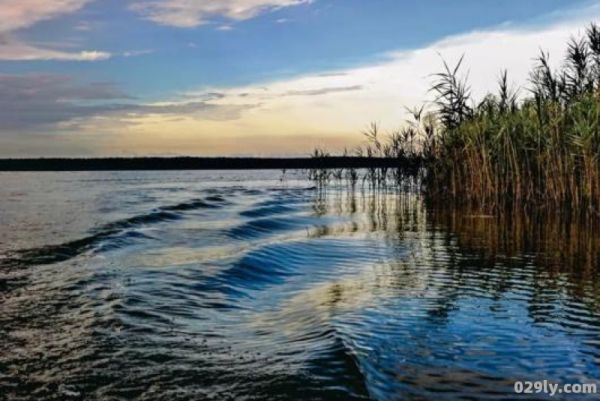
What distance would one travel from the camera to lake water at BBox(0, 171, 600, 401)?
14.0ft

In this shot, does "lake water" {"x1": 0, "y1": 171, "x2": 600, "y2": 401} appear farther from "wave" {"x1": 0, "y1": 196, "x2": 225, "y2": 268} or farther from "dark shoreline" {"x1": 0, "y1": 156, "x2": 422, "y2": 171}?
"dark shoreline" {"x1": 0, "y1": 156, "x2": 422, "y2": 171}

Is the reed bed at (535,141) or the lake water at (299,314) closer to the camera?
the lake water at (299,314)

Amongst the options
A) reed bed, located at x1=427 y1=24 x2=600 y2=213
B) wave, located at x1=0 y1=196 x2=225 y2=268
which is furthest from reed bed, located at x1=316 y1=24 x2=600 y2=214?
wave, located at x1=0 y1=196 x2=225 y2=268

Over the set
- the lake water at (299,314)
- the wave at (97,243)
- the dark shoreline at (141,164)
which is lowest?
the lake water at (299,314)

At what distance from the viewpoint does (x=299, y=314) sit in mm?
6500

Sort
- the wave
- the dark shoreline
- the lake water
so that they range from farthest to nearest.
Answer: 1. the dark shoreline
2. the wave
3. the lake water

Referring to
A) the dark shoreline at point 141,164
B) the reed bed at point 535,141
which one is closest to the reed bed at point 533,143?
the reed bed at point 535,141

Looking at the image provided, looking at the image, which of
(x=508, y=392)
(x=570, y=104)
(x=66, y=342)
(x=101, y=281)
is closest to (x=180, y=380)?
(x=66, y=342)

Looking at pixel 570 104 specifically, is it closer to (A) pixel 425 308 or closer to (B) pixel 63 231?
(A) pixel 425 308

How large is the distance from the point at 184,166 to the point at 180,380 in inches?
3556

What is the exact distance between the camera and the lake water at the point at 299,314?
14.0 feet

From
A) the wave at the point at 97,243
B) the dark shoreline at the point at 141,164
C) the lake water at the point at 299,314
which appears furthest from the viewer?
the dark shoreline at the point at 141,164

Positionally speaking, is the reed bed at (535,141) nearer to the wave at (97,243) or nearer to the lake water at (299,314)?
the lake water at (299,314)

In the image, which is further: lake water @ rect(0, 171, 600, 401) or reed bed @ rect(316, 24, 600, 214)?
reed bed @ rect(316, 24, 600, 214)
